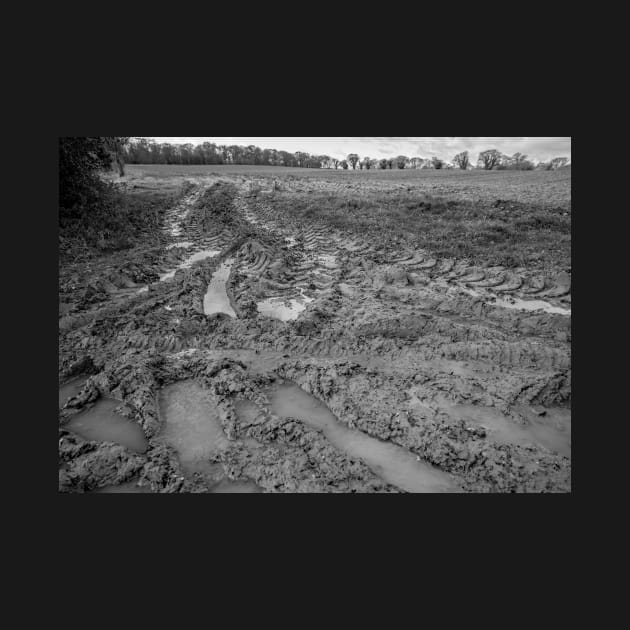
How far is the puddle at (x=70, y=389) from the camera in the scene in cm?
414

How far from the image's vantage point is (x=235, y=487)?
3.17m

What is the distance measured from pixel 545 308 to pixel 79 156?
8422mm

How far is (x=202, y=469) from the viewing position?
10.8 feet

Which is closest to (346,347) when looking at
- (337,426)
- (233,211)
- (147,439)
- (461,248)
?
(337,426)

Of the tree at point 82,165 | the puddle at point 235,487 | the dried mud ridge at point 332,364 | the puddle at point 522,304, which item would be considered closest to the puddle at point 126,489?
the dried mud ridge at point 332,364

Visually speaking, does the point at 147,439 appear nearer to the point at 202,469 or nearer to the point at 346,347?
the point at 202,469

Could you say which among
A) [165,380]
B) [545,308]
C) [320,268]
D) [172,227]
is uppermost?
[172,227]

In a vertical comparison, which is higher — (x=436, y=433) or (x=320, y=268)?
(x=320, y=268)

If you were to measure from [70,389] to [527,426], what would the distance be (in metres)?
5.05

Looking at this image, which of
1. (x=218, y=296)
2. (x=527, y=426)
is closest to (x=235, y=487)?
(x=527, y=426)

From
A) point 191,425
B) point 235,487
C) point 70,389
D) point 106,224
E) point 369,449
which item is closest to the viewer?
point 235,487

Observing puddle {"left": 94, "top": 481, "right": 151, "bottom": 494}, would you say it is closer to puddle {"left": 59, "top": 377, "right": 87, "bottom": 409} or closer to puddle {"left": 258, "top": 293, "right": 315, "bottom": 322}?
puddle {"left": 59, "top": 377, "right": 87, "bottom": 409}

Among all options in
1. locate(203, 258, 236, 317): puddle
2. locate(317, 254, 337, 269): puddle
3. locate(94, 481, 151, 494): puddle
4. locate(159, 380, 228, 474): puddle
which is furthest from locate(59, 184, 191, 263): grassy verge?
locate(94, 481, 151, 494): puddle

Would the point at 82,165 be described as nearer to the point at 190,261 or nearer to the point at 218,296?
the point at 190,261
